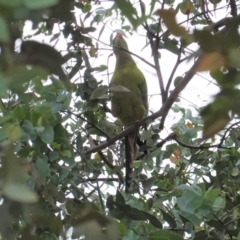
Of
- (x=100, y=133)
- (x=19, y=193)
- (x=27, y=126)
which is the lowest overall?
(x=19, y=193)

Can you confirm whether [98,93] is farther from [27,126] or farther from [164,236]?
[164,236]

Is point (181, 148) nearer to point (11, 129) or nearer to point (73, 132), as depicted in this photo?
point (73, 132)

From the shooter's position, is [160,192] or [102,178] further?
[102,178]

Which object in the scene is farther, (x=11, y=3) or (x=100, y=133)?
(x=100, y=133)

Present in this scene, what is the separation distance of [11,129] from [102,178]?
99 centimetres

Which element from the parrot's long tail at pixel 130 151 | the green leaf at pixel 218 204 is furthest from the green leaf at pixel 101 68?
the green leaf at pixel 218 204

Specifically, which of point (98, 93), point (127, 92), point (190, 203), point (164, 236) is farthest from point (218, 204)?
point (127, 92)

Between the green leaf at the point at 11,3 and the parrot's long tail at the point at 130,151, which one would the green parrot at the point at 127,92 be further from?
the green leaf at the point at 11,3

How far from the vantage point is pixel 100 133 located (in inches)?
43.3

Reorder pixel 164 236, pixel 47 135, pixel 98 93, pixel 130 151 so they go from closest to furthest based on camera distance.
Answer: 1. pixel 164 236
2. pixel 47 135
3. pixel 98 93
4. pixel 130 151

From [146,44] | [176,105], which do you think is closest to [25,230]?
[146,44]

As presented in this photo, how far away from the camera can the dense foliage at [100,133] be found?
0.21 meters

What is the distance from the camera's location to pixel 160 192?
41.1 inches

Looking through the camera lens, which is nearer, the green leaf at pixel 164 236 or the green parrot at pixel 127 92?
the green leaf at pixel 164 236
